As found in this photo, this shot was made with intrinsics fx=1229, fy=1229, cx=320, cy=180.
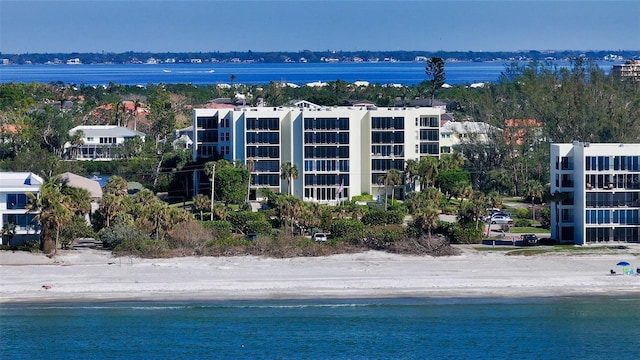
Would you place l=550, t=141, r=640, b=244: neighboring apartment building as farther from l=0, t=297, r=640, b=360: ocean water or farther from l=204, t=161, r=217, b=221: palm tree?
l=204, t=161, r=217, b=221: palm tree

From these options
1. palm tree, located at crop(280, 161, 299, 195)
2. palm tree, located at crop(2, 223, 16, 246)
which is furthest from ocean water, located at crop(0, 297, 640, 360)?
palm tree, located at crop(280, 161, 299, 195)

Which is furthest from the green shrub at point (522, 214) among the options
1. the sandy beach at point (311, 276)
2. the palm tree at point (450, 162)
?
the sandy beach at point (311, 276)

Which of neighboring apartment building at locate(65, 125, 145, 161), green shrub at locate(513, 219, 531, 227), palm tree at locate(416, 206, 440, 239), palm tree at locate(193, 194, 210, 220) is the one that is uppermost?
neighboring apartment building at locate(65, 125, 145, 161)

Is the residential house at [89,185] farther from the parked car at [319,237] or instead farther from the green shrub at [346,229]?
the green shrub at [346,229]

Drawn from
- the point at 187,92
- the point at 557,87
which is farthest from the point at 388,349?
the point at 187,92

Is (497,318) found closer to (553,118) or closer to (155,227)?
(155,227)

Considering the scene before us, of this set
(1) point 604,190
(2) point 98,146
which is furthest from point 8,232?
(2) point 98,146
